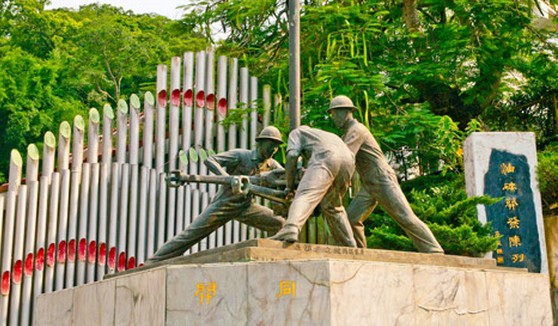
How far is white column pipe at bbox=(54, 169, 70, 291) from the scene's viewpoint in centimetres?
1198

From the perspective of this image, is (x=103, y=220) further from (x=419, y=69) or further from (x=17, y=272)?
(x=419, y=69)

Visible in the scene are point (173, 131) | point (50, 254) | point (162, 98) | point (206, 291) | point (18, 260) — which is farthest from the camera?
point (162, 98)

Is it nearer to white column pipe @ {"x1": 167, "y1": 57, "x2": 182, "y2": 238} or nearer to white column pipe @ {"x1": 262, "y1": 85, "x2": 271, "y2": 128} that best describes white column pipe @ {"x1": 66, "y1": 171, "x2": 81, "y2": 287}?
white column pipe @ {"x1": 167, "y1": 57, "x2": 182, "y2": 238}

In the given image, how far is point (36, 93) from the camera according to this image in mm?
22000

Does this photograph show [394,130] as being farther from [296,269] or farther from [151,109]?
[296,269]

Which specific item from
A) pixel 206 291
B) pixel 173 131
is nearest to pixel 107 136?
pixel 173 131

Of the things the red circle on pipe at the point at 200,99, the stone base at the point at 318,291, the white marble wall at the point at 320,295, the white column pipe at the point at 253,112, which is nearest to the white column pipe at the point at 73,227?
the red circle on pipe at the point at 200,99

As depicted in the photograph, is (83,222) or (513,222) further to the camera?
(83,222)

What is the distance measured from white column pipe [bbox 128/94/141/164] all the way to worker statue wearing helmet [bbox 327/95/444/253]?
5.80 m

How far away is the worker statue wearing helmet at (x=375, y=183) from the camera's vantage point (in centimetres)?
786

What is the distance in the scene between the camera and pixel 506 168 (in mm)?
12008

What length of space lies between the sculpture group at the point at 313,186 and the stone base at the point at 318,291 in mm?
515

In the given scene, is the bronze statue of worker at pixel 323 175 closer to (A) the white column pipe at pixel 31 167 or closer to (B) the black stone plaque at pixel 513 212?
(B) the black stone plaque at pixel 513 212

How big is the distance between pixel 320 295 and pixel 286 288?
278mm
